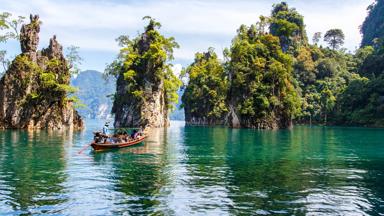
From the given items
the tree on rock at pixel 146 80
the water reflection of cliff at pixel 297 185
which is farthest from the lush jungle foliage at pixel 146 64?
the water reflection of cliff at pixel 297 185

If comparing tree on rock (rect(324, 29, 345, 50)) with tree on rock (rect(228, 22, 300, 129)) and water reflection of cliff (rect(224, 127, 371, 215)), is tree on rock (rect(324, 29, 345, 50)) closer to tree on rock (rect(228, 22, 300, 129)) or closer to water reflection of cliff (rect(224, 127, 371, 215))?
tree on rock (rect(228, 22, 300, 129))

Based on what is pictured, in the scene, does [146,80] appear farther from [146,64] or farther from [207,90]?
[207,90]

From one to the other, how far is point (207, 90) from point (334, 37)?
8368 cm

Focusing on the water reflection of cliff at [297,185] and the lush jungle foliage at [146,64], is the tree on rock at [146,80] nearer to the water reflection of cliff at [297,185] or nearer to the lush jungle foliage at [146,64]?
the lush jungle foliage at [146,64]

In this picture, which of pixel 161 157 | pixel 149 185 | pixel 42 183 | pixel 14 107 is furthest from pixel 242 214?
pixel 14 107

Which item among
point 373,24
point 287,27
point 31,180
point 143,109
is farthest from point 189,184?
point 373,24

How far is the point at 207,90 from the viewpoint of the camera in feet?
425

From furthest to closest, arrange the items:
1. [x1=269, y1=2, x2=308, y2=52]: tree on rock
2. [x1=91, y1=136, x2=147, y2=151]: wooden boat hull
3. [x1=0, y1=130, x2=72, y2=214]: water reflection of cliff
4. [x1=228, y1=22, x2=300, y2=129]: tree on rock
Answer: [x1=269, y1=2, x2=308, y2=52]: tree on rock → [x1=228, y1=22, x2=300, y2=129]: tree on rock → [x1=91, y1=136, x2=147, y2=151]: wooden boat hull → [x1=0, y1=130, x2=72, y2=214]: water reflection of cliff

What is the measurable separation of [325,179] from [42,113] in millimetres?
67629

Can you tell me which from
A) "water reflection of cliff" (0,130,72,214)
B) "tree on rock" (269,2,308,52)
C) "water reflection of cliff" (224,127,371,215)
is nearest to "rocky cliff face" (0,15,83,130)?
"water reflection of cliff" (0,130,72,214)

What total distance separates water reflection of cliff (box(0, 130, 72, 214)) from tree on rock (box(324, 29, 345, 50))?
165 m

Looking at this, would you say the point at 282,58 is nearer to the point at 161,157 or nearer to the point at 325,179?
the point at 161,157

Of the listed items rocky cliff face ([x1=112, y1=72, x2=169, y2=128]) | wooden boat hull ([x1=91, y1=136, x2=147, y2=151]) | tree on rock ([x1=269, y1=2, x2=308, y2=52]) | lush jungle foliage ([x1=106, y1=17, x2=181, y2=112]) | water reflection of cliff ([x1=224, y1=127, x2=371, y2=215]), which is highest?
tree on rock ([x1=269, y1=2, x2=308, y2=52])

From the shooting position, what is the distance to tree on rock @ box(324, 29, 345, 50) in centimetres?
18025
